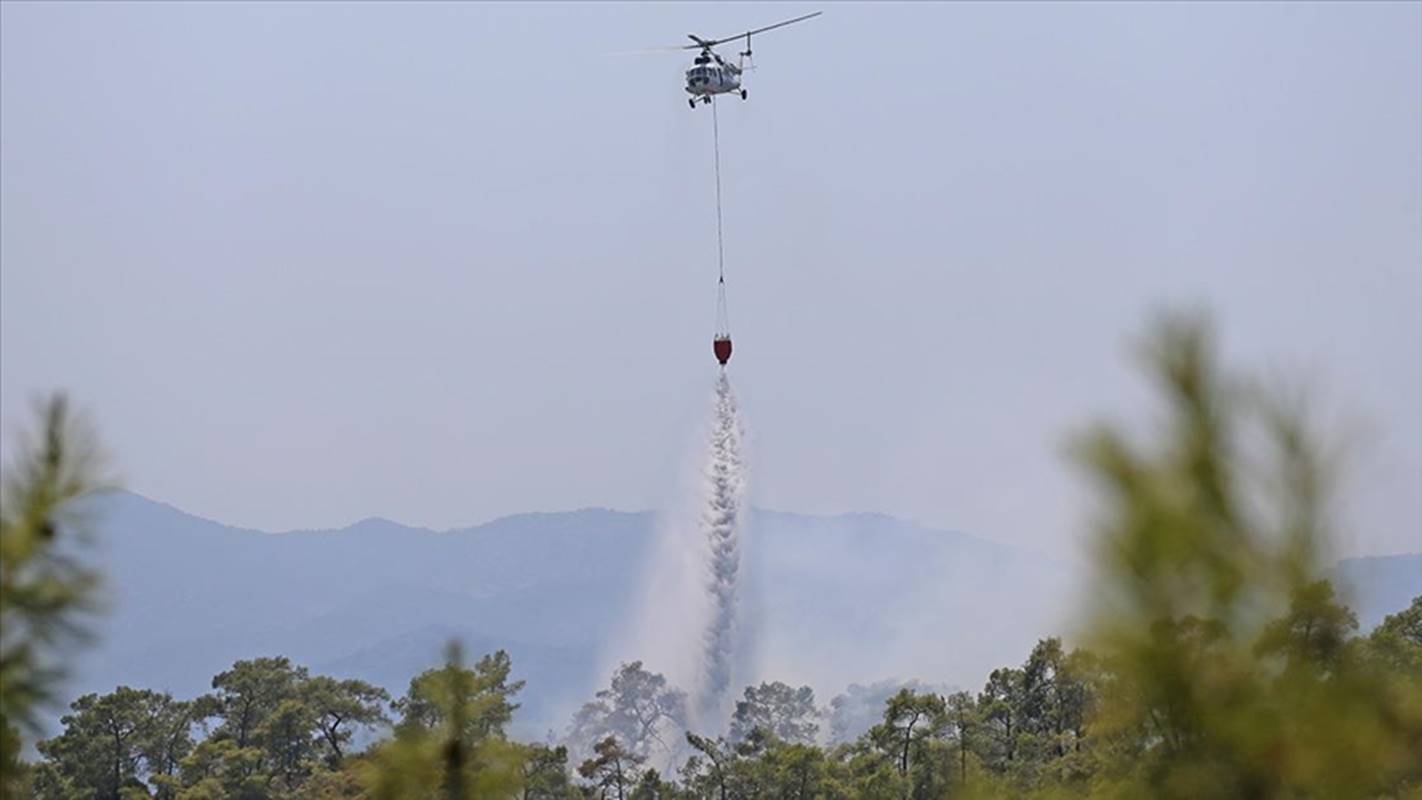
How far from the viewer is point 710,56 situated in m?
62.4

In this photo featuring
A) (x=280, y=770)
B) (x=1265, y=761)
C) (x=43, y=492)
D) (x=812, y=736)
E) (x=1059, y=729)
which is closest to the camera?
(x=1265, y=761)

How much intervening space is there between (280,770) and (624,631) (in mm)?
92417

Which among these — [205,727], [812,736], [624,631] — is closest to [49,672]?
[205,727]

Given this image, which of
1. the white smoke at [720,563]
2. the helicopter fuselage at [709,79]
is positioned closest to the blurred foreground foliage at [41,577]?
the helicopter fuselage at [709,79]

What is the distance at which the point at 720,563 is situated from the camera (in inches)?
4395

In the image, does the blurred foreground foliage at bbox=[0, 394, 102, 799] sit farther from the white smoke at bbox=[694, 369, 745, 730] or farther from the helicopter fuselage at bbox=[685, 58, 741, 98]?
the white smoke at bbox=[694, 369, 745, 730]

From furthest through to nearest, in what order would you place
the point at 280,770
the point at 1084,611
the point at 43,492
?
the point at 280,770, the point at 43,492, the point at 1084,611

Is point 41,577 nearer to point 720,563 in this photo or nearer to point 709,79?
point 709,79

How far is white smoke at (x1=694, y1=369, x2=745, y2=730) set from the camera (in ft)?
333

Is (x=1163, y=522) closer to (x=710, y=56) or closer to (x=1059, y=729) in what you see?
(x=1059, y=729)

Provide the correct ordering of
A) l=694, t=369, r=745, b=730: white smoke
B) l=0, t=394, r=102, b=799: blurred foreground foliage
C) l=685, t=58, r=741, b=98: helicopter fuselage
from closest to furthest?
l=0, t=394, r=102, b=799: blurred foreground foliage, l=685, t=58, r=741, b=98: helicopter fuselage, l=694, t=369, r=745, b=730: white smoke

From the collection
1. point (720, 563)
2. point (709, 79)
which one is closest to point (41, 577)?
point (709, 79)

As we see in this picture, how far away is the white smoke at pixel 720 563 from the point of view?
3994 inches

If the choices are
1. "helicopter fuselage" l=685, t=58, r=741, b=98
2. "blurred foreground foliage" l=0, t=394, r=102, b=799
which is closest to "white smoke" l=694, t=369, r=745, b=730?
"helicopter fuselage" l=685, t=58, r=741, b=98
